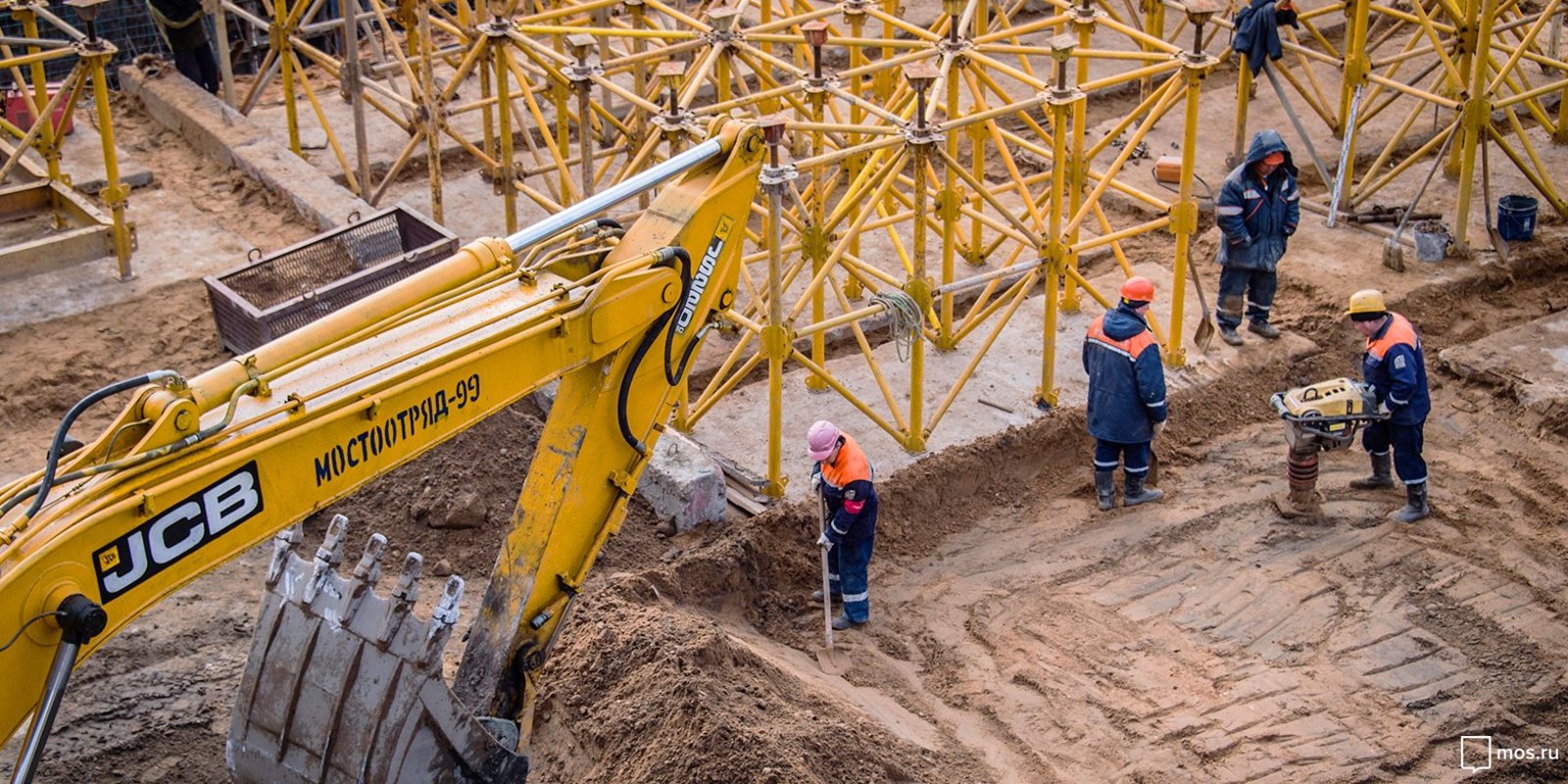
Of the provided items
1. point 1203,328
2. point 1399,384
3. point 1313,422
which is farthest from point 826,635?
point 1203,328

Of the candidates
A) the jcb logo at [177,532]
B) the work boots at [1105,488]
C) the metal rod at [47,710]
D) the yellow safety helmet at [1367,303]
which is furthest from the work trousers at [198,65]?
the metal rod at [47,710]

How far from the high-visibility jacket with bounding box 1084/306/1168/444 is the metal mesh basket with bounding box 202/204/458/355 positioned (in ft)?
15.4

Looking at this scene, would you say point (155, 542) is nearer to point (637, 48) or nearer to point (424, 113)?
point (424, 113)

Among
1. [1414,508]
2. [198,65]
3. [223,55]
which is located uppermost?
[223,55]

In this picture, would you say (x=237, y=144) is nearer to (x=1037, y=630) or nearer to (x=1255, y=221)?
(x=1255, y=221)

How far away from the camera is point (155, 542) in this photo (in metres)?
6.05

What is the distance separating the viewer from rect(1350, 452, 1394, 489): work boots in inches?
456

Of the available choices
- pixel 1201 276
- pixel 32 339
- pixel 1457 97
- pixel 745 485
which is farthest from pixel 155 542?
pixel 1457 97

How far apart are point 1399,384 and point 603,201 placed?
5.71 m

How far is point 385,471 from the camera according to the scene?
680 centimetres

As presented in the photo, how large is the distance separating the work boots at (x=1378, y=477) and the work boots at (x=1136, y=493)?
4.37ft

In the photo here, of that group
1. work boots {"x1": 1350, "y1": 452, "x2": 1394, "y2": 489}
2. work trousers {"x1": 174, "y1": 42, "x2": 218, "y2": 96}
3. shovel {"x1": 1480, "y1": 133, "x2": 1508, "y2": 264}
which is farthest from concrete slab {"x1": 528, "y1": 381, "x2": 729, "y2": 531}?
work trousers {"x1": 174, "y1": 42, "x2": 218, "y2": 96}

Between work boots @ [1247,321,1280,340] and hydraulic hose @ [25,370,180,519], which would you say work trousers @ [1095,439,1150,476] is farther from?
hydraulic hose @ [25,370,180,519]

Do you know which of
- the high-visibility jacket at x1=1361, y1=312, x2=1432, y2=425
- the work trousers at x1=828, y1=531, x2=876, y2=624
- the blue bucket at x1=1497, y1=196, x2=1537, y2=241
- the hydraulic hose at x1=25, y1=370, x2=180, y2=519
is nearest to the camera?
the hydraulic hose at x1=25, y1=370, x2=180, y2=519
